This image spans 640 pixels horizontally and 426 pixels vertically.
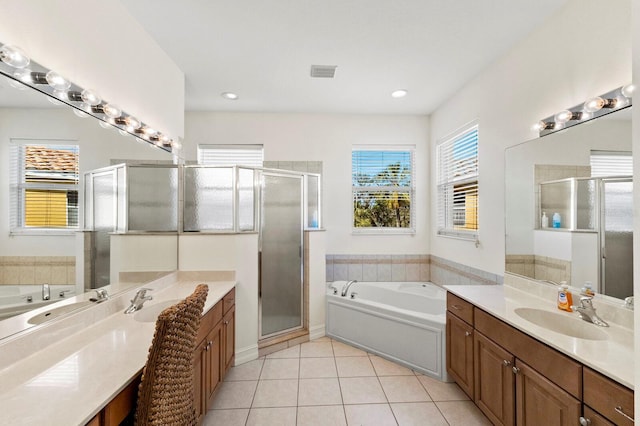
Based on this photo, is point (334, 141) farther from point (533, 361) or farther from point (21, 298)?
point (21, 298)

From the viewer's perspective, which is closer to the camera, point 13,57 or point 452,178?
point 13,57

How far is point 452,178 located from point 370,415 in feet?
8.68

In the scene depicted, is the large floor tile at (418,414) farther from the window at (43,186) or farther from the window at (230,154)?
the window at (230,154)

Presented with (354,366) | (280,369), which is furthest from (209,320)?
(354,366)

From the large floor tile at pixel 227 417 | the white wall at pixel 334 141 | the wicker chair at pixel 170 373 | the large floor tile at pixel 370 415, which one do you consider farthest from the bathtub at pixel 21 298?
the white wall at pixel 334 141

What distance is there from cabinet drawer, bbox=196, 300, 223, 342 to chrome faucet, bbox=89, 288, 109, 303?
60 cm

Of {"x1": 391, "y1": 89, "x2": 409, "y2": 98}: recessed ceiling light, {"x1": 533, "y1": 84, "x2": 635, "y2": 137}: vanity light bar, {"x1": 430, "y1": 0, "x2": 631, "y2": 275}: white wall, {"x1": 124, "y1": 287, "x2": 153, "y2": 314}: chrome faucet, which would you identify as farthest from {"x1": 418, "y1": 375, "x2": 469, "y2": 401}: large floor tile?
{"x1": 391, "y1": 89, "x2": 409, "y2": 98}: recessed ceiling light

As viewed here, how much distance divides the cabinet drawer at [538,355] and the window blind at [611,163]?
1.03m

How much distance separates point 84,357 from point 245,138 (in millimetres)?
3051

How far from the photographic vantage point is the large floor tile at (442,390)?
226cm

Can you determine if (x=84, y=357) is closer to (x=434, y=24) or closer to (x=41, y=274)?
(x=41, y=274)

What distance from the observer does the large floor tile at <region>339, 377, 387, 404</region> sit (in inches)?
87.7

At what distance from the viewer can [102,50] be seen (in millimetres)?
1800

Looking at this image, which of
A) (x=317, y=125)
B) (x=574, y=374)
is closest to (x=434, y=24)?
(x=317, y=125)
